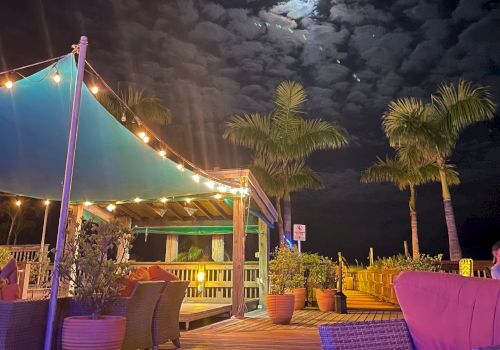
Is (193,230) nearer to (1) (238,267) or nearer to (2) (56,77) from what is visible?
(1) (238,267)

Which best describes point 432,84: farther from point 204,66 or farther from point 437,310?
point 437,310

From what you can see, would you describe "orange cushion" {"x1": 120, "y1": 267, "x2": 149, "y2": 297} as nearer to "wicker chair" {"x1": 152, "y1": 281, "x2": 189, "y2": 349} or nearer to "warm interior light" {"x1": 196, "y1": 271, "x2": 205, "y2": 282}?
"wicker chair" {"x1": 152, "y1": 281, "x2": 189, "y2": 349}

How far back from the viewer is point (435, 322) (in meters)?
2.22

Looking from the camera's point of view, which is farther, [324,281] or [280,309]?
[324,281]

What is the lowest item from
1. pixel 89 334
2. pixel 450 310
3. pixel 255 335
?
pixel 255 335

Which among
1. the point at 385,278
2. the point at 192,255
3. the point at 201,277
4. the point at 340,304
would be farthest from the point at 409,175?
the point at 201,277

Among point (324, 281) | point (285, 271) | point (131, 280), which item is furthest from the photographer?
point (324, 281)

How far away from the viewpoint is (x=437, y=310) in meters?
2.24

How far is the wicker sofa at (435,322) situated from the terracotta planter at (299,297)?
26.9 feet

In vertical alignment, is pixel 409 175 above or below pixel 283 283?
above

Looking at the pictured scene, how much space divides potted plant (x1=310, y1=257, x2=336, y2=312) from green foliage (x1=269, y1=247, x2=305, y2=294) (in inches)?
19.3

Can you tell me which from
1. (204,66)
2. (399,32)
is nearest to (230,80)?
(204,66)

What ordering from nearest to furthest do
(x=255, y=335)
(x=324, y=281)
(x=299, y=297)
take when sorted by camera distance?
(x=255, y=335) → (x=299, y=297) → (x=324, y=281)

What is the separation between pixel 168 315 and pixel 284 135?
9.44 m
